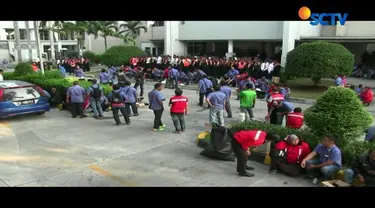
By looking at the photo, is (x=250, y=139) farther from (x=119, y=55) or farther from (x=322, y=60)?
(x=119, y=55)

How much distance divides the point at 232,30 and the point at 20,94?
63.8 feet

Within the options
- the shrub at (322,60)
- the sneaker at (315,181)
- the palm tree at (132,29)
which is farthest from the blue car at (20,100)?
the palm tree at (132,29)

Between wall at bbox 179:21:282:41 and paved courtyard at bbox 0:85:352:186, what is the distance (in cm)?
1583

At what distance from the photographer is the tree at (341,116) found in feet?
Result: 22.9

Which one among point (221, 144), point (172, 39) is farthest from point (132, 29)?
point (221, 144)

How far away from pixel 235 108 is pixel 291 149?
23.9 ft

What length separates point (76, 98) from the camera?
12.0 metres

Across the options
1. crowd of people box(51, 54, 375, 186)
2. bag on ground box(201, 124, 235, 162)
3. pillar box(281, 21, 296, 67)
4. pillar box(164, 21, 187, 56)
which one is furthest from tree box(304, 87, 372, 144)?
pillar box(164, 21, 187, 56)

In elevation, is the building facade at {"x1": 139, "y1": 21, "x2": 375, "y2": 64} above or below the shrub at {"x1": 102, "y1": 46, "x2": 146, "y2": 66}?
above

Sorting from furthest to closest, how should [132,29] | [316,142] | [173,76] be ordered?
[132,29] → [173,76] → [316,142]

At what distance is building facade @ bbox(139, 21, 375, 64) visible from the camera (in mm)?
23516

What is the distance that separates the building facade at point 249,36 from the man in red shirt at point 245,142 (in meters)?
17.8

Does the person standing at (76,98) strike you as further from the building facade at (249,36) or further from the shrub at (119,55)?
the shrub at (119,55)
